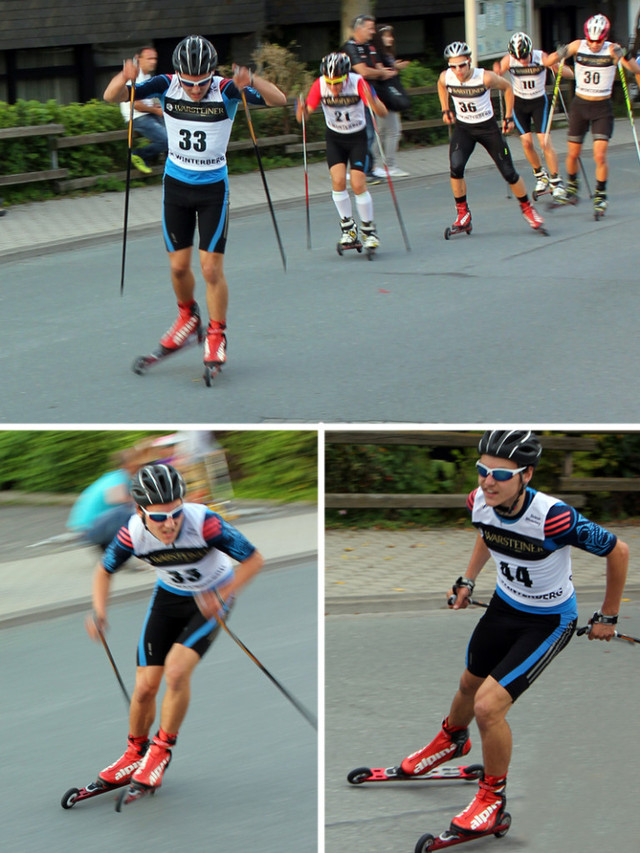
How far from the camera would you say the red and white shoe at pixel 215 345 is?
26.6 feet

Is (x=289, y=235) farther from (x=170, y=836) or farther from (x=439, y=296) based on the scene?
(x=170, y=836)

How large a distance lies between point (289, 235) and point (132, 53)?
13481 millimetres

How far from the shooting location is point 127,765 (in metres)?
5.79

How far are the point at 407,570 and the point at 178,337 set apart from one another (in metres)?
2.51

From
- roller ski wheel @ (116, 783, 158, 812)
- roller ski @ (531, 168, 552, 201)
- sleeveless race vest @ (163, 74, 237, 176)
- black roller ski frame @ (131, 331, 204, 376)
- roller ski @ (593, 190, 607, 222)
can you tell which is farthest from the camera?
roller ski @ (531, 168, 552, 201)

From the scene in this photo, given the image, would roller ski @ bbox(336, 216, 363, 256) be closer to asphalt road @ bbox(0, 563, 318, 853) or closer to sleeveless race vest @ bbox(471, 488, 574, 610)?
asphalt road @ bbox(0, 563, 318, 853)

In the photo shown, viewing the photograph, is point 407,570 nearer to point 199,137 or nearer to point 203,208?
point 203,208

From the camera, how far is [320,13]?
88.7ft

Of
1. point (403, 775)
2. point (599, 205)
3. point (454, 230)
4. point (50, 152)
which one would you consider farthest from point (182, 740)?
point (50, 152)

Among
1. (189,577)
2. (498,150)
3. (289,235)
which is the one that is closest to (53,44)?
(289,235)

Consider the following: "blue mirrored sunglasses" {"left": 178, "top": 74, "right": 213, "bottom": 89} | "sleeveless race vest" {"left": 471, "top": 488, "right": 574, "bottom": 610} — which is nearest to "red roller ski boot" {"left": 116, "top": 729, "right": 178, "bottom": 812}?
"sleeveless race vest" {"left": 471, "top": 488, "right": 574, "bottom": 610}

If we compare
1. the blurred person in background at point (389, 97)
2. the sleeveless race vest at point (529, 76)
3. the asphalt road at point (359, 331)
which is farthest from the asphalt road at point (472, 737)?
the blurred person in background at point (389, 97)

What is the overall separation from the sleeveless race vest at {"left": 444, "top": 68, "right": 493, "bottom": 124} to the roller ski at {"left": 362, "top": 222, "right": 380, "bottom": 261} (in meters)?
1.49

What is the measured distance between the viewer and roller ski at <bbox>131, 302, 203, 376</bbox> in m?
8.48
